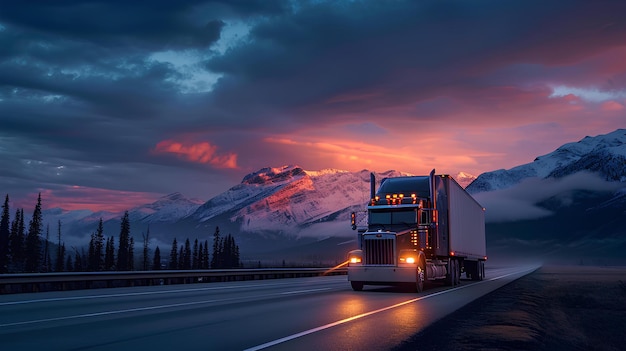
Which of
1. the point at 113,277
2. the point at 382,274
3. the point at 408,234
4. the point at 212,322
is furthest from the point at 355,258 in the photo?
the point at 212,322

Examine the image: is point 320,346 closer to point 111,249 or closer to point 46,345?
point 46,345

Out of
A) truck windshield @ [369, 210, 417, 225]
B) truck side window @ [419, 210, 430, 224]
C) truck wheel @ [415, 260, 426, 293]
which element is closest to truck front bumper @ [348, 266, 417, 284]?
truck wheel @ [415, 260, 426, 293]

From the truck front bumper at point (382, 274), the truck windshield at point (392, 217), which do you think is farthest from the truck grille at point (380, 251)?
the truck windshield at point (392, 217)

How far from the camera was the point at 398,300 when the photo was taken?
66.7 feet

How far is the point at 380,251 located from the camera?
24984 millimetres

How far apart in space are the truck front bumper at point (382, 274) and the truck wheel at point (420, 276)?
0.32 m

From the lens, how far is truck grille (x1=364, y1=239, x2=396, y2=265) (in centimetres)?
2478

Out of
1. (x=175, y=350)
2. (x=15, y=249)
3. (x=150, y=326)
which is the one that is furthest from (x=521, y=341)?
(x=15, y=249)

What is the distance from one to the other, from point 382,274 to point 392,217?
2.76 meters

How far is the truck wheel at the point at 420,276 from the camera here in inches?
966

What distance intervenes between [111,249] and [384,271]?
104371 millimetres

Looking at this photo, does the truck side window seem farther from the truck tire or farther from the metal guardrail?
the metal guardrail

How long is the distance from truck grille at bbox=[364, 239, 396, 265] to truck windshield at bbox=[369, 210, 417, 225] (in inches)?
54.7

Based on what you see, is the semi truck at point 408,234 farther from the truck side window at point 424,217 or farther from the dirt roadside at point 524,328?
the dirt roadside at point 524,328
